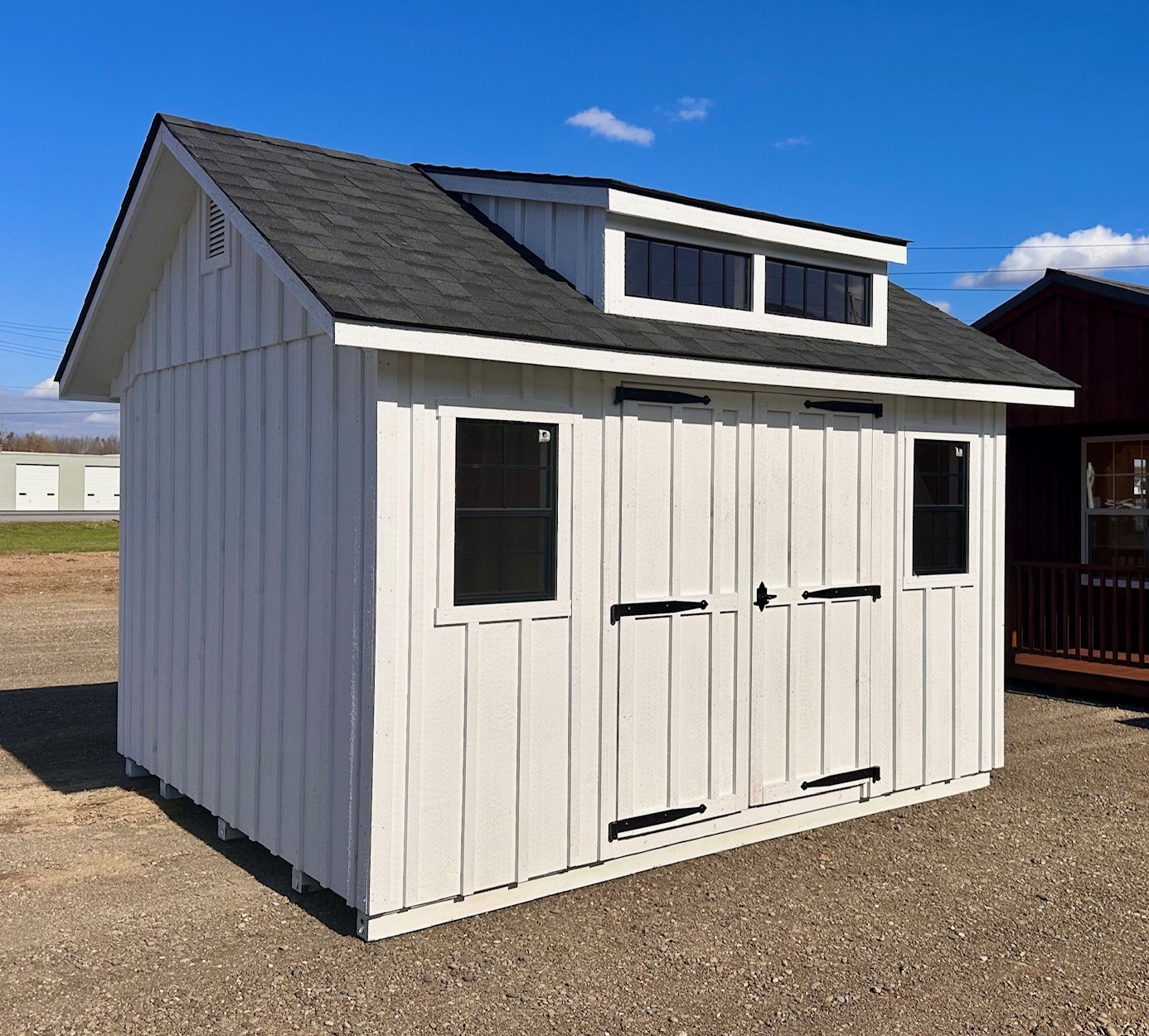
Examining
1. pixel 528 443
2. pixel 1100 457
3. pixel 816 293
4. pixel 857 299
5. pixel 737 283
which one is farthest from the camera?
pixel 1100 457

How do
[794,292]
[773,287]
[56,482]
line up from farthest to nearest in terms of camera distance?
[56,482] → [794,292] → [773,287]

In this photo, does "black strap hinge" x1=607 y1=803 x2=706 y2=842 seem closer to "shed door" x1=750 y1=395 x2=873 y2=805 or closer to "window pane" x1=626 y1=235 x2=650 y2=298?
"shed door" x1=750 y1=395 x2=873 y2=805

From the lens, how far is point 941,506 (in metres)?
7.21

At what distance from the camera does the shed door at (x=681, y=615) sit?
18.6ft

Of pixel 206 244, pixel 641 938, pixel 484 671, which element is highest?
pixel 206 244

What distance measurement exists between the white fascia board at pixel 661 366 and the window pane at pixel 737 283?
2.20 ft

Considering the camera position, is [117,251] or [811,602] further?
[117,251]

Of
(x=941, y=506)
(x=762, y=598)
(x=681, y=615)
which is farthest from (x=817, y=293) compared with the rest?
(x=681, y=615)

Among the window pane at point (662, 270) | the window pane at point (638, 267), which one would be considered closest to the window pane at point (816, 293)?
the window pane at point (662, 270)

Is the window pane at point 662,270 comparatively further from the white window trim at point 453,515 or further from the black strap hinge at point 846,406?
the white window trim at point 453,515

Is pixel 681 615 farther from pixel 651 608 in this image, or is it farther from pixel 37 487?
pixel 37 487

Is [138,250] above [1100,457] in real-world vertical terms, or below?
above

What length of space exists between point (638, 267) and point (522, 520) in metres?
1.72

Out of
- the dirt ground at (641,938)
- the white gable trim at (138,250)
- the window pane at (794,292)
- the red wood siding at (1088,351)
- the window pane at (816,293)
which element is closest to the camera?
the dirt ground at (641,938)
